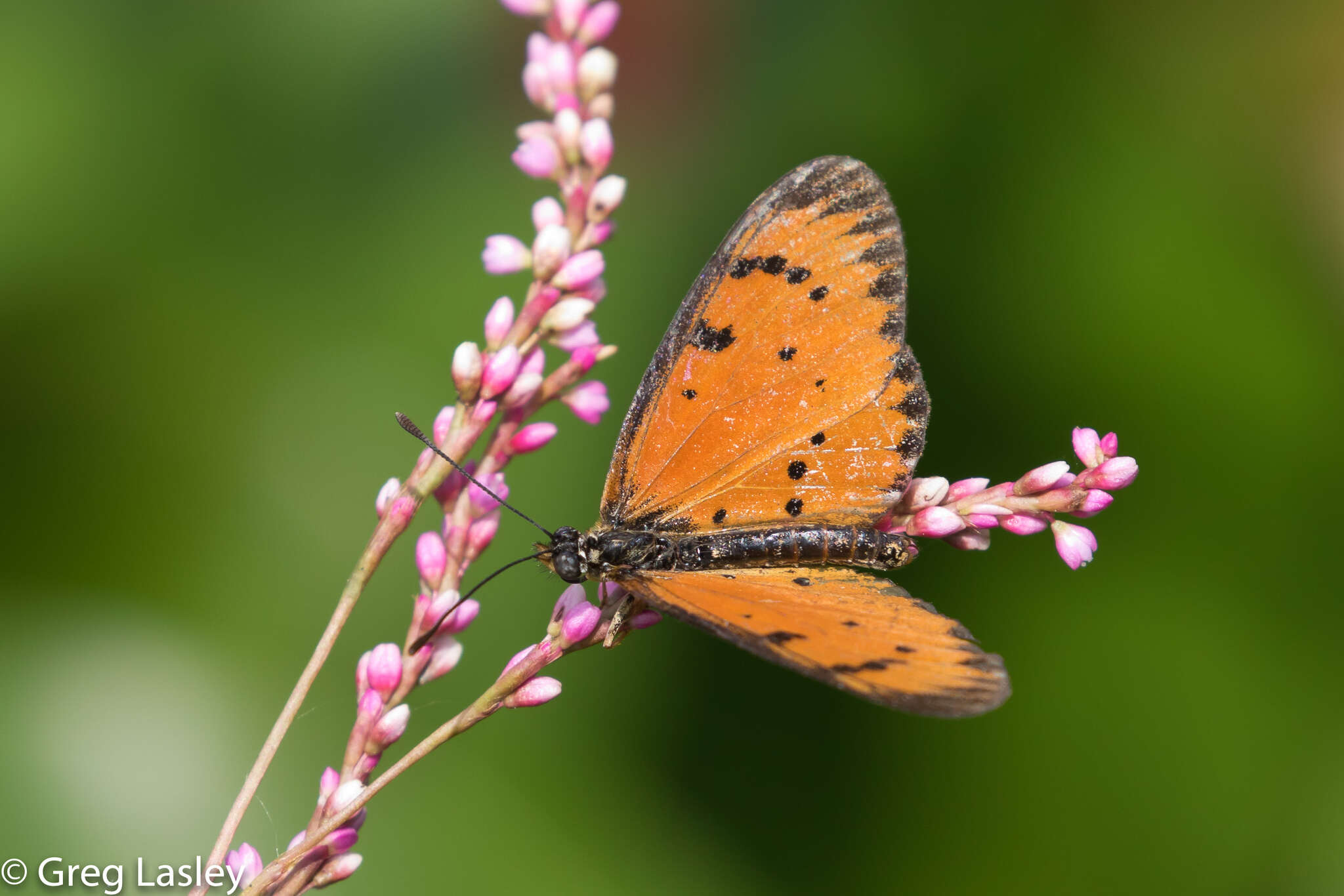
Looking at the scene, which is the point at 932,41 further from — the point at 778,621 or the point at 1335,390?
the point at 778,621

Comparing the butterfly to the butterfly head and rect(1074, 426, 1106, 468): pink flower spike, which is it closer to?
the butterfly head

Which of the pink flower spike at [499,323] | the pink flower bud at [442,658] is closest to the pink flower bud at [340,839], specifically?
the pink flower bud at [442,658]

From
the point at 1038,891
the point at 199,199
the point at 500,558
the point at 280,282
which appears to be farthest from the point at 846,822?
the point at 199,199

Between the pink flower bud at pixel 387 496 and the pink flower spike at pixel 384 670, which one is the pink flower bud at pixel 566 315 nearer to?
the pink flower bud at pixel 387 496

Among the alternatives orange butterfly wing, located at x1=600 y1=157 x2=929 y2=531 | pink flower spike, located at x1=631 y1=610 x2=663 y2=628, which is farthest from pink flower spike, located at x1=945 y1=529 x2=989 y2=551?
pink flower spike, located at x1=631 y1=610 x2=663 y2=628

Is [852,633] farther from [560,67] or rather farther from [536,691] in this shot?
[560,67]
